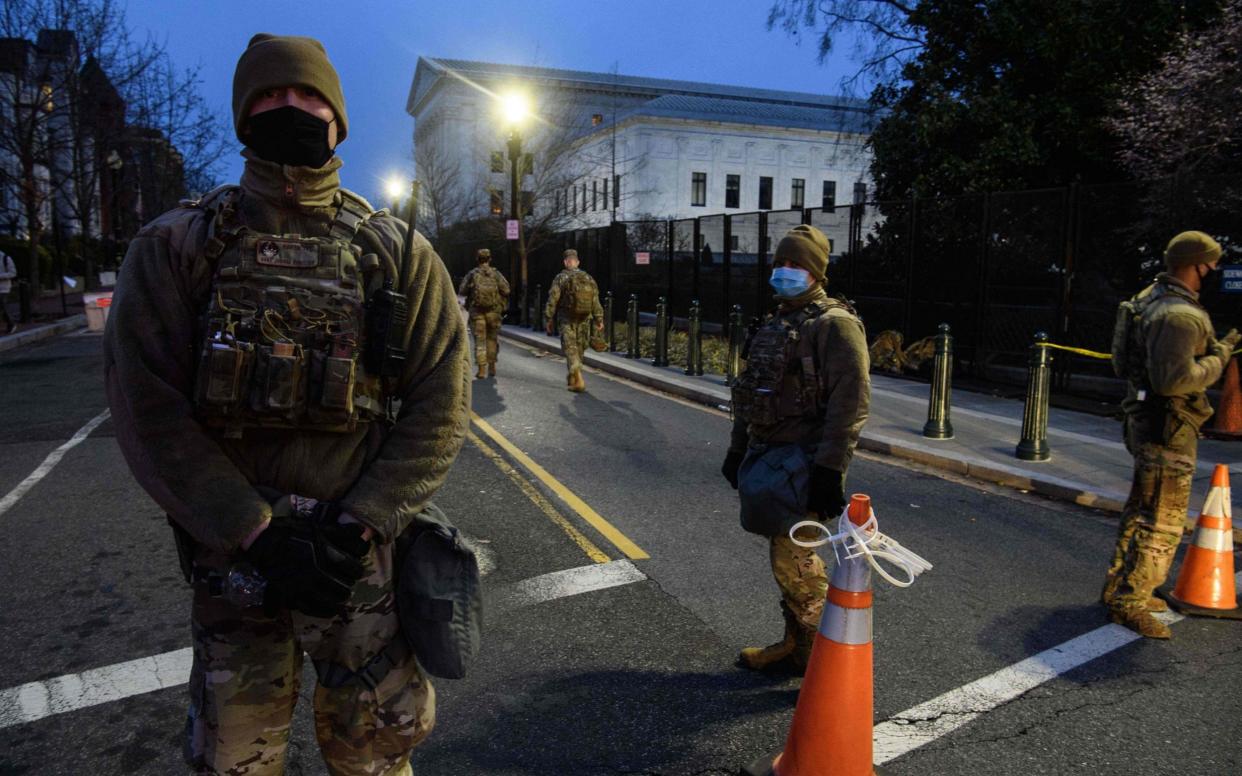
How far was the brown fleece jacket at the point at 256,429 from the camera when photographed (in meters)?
1.98

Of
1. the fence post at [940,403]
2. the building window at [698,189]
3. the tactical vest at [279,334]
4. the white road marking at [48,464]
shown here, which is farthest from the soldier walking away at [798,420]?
the building window at [698,189]

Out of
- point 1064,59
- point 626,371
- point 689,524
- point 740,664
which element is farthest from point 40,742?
point 1064,59

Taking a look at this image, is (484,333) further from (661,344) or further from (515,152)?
(515,152)

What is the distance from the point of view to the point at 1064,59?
50.1 feet

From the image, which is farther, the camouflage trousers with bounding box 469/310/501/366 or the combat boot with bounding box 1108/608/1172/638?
the camouflage trousers with bounding box 469/310/501/366

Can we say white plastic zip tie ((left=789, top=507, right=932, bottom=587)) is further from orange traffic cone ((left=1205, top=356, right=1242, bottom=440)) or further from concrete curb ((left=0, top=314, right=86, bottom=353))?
concrete curb ((left=0, top=314, right=86, bottom=353))

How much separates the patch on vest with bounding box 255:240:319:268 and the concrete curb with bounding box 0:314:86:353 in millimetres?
18368

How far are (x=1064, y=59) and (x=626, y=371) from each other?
9413mm

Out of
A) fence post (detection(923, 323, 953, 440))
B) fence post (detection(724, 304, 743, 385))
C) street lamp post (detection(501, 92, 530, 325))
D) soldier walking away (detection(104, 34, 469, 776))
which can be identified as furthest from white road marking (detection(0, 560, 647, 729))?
street lamp post (detection(501, 92, 530, 325))

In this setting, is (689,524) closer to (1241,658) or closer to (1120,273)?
(1241,658)

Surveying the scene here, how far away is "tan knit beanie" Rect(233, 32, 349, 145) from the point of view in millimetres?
2092

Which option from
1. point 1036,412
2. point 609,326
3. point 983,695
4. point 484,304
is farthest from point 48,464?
point 609,326

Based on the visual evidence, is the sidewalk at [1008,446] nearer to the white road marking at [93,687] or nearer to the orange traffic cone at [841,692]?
the orange traffic cone at [841,692]

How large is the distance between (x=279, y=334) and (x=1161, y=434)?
14.1 feet
